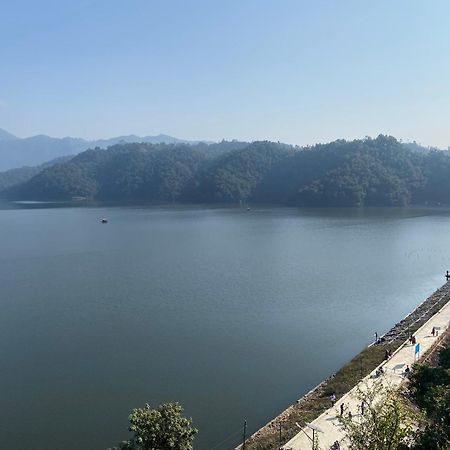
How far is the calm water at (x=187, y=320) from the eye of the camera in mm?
18781

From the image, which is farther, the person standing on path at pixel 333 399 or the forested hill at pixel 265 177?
the forested hill at pixel 265 177

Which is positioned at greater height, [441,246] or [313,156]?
[313,156]

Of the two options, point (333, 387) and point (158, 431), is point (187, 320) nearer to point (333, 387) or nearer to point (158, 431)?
point (333, 387)

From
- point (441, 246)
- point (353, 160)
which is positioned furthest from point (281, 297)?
point (353, 160)

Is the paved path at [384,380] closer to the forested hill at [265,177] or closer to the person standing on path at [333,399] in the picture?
the person standing on path at [333,399]

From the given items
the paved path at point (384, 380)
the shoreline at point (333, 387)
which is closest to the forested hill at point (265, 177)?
the shoreline at point (333, 387)

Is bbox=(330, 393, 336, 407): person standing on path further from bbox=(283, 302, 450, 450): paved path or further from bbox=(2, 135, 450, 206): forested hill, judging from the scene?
bbox=(2, 135, 450, 206): forested hill

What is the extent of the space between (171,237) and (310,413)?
52590 mm

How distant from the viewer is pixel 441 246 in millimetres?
59000

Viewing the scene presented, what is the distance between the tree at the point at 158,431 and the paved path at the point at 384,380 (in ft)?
14.2

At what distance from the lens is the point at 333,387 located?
19.6 m

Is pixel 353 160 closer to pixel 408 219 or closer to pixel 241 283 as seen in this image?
pixel 408 219

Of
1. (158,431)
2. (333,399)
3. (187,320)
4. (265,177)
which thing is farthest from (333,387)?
(265,177)

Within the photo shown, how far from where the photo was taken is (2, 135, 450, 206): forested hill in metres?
119
